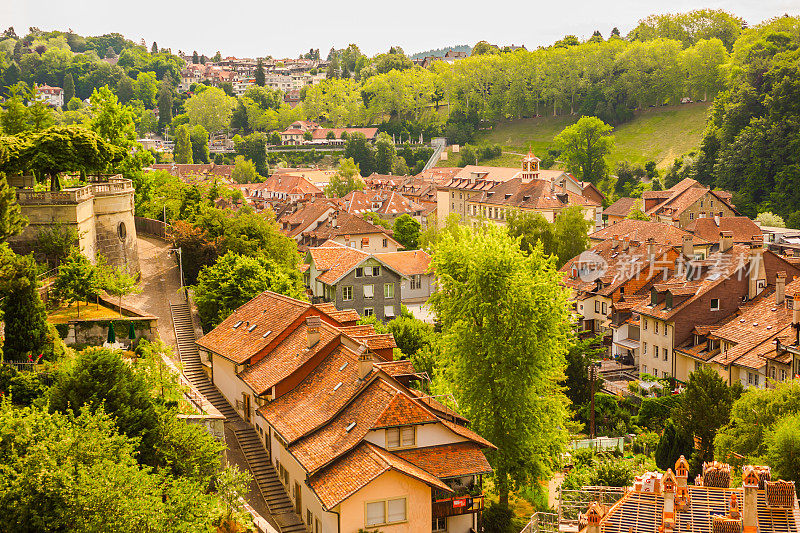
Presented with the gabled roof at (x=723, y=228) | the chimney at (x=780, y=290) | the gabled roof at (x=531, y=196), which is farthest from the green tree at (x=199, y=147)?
the chimney at (x=780, y=290)

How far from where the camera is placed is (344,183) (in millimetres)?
125188

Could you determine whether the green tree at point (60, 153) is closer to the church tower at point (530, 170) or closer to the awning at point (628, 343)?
the awning at point (628, 343)

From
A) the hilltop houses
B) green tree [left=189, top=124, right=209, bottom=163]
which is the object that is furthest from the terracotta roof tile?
green tree [left=189, top=124, right=209, bottom=163]

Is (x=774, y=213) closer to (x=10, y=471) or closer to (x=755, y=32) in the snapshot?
(x=755, y=32)

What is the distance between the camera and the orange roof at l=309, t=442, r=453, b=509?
1004 inches

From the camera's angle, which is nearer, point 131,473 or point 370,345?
point 131,473

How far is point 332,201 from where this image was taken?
108375 millimetres

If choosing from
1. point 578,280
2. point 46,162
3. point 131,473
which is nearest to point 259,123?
point 578,280

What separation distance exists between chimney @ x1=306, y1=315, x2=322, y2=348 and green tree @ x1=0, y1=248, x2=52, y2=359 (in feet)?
31.4

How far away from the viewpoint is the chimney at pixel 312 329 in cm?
3303

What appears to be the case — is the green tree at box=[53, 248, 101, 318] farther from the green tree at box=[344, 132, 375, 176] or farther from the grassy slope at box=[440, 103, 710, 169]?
the green tree at box=[344, 132, 375, 176]

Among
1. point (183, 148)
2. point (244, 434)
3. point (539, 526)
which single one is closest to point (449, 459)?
point (539, 526)

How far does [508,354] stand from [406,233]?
5871 cm

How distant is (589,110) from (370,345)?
125032 millimetres
